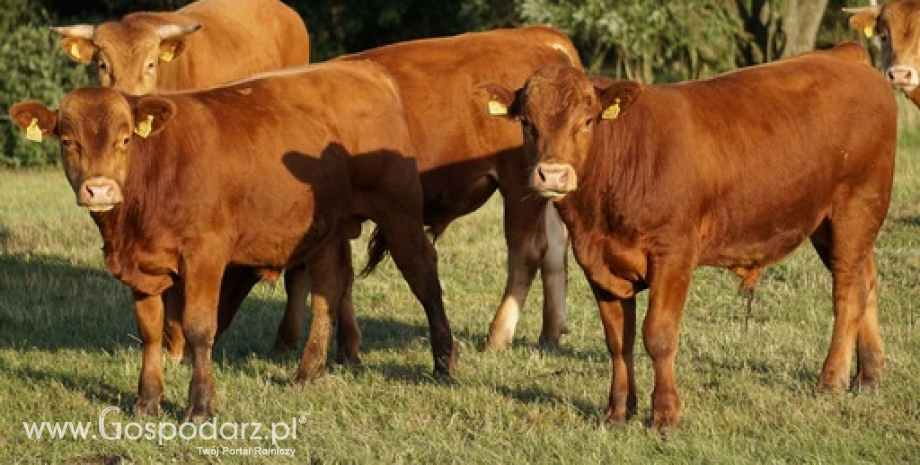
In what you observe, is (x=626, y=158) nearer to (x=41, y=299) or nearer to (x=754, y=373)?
(x=754, y=373)

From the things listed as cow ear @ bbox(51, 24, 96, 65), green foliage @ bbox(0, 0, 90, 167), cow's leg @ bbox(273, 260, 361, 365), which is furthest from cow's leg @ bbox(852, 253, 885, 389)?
green foliage @ bbox(0, 0, 90, 167)

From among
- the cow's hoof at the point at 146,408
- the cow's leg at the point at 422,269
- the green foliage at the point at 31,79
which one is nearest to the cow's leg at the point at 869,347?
the cow's leg at the point at 422,269

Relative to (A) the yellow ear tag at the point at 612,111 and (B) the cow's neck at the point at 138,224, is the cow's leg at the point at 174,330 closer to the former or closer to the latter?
(B) the cow's neck at the point at 138,224

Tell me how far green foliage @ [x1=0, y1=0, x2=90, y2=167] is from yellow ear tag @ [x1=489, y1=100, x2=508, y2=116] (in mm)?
15289

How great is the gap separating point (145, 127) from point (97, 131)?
29 cm

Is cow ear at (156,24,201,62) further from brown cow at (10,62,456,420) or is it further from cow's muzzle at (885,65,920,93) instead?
cow's muzzle at (885,65,920,93)

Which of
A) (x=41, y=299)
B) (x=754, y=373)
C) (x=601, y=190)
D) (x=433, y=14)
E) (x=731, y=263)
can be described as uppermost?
(x=601, y=190)

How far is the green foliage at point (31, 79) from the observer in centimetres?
2241

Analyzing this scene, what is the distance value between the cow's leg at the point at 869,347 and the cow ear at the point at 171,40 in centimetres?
482

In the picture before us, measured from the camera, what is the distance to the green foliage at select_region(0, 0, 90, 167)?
22.4 meters

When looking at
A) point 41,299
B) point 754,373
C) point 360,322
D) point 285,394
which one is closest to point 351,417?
point 285,394

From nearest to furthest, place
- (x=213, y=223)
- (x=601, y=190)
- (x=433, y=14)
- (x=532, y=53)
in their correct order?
(x=601, y=190) → (x=213, y=223) → (x=532, y=53) → (x=433, y=14)

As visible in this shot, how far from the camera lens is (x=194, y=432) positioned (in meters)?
7.94

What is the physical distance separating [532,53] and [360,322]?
2113mm
